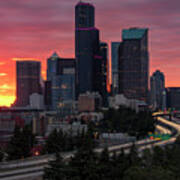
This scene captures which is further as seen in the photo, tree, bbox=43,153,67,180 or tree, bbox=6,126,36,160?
tree, bbox=6,126,36,160

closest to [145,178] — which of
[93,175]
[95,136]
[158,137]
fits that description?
[93,175]

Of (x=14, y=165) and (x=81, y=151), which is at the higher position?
(x=81, y=151)

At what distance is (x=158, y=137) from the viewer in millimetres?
178000

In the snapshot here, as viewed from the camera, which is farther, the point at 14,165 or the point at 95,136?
the point at 95,136

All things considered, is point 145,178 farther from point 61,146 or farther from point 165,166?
point 61,146

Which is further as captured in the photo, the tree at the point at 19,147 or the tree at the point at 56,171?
the tree at the point at 19,147

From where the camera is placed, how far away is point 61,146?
128 metres

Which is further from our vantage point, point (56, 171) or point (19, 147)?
point (19, 147)

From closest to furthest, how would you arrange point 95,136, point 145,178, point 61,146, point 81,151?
point 145,178 → point 81,151 → point 61,146 → point 95,136

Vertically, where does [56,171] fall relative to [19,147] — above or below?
above

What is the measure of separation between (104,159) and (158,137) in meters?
109

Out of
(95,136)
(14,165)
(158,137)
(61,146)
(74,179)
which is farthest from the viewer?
(95,136)

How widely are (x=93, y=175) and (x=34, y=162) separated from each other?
2582cm

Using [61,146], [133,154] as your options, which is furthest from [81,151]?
[61,146]
